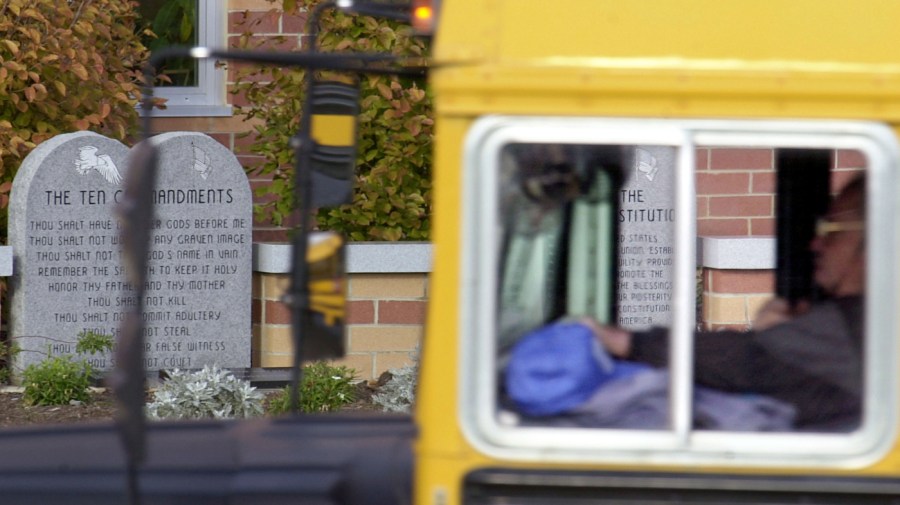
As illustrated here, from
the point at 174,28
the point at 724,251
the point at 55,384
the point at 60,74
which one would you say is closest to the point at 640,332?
the point at 724,251

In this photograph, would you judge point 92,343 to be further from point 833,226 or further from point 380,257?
point 833,226

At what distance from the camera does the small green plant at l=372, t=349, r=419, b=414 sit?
711 cm

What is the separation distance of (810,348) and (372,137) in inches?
240

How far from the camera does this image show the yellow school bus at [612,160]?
2082mm

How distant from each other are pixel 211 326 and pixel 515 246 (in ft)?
20.3

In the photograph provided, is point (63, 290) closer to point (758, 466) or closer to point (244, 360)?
point (244, 360)

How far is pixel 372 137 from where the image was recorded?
817cm

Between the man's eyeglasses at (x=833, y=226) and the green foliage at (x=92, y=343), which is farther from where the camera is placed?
the green foliage at (x=92, y=343)

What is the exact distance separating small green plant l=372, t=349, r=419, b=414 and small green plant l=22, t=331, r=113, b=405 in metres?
1.63

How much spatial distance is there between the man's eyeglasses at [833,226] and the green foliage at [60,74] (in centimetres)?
631

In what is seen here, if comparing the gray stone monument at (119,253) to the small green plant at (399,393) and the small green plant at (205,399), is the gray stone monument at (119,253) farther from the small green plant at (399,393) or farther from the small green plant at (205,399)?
the small green plant at (399,393)

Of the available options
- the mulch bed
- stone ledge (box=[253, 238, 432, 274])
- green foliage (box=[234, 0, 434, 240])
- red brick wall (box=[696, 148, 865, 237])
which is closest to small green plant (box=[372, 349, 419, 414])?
the mulch bed

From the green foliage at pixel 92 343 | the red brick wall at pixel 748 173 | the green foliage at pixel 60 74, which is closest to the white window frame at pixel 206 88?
the green foliage at pixel 60 74

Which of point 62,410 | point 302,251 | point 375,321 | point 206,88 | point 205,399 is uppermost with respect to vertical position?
point 206,88
